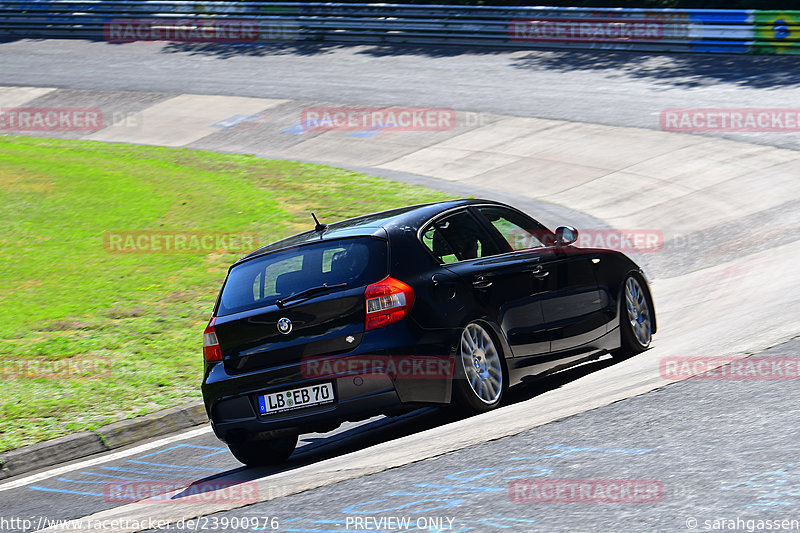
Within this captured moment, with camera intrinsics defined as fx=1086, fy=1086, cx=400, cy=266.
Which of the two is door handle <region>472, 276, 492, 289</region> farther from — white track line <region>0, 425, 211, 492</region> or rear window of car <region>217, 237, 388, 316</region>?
white track line <region>0, 425, 211, 492</region>

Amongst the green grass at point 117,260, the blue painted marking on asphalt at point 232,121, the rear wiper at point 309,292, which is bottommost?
the green grass at point 117,260

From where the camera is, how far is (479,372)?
23.8ft

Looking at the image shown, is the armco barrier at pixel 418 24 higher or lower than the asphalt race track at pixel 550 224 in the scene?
higher

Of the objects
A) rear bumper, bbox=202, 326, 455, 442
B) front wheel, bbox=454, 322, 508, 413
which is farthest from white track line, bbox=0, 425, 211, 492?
front wheel, bbox=454, 322, 508, 413

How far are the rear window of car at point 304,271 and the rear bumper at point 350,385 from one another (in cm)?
48

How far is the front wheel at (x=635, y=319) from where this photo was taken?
8.93 meters

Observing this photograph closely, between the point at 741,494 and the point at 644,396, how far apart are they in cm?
194

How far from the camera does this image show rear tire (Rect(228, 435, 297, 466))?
7371 millimetres

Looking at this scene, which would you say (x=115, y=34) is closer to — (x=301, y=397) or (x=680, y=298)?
(x=680, y=298)

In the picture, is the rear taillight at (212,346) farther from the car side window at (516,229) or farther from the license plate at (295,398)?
the car side window at (516,229)

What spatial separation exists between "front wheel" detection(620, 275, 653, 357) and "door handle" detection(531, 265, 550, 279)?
105 centimetres

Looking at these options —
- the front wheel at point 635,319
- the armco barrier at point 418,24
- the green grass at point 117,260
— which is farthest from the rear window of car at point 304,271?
the armco barrier at point 418,24

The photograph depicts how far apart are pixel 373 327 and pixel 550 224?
8.87 m

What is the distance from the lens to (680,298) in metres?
11.4
